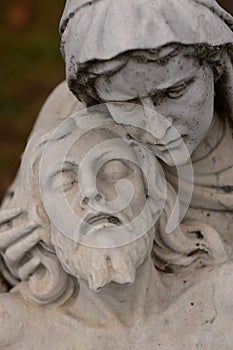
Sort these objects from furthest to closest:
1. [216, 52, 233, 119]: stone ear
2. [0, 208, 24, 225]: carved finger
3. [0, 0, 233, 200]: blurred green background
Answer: [0, 0, 233, 200]: blurred green background → [0, 208, 24, 225]: carved finger → [216, 52, 233, 119]: stone ear

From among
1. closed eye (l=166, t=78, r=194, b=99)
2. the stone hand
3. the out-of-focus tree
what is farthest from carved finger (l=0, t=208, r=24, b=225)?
the out-of-focus tree

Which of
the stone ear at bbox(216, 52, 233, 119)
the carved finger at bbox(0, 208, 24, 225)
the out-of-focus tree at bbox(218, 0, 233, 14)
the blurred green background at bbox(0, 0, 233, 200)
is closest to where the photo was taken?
the stone ear at bbox(216, 52, 233, 119)

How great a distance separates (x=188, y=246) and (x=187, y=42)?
14.9 inches

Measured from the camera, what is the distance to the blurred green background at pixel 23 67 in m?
2.96

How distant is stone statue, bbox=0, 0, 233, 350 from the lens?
3.73 ft

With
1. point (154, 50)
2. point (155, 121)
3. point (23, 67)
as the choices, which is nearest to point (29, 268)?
point (155, 121)

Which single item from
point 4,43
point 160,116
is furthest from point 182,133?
point 4,43

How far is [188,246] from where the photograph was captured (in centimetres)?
138

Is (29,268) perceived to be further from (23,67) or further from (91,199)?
(23,67)

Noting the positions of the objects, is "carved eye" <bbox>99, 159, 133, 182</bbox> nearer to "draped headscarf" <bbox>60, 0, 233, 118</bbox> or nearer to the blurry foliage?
"draped headscarf" <bbox>60, 0, 233, 118</bbox>

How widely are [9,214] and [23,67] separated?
201 centimetres

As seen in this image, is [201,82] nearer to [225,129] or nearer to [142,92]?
[142,92]

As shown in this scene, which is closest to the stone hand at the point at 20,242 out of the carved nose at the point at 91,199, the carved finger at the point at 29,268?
the carved finger at the point at 29,268

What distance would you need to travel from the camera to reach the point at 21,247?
134 centimetres
